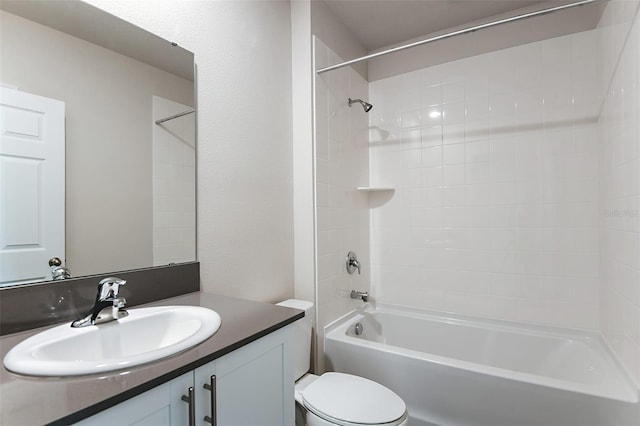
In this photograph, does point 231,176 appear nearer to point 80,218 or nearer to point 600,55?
point 80,218

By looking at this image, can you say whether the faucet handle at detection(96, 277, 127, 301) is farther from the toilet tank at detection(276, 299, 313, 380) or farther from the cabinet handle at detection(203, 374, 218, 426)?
the toilet tank at detection(276, 299, 313, 380)

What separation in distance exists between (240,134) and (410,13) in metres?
1.53

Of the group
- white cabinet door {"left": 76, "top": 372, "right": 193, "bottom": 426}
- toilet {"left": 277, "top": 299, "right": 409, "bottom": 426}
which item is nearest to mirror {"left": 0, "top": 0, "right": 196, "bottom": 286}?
white cabinet door {"left": 76, "top": 372, "right": 193, "bottom": 426}

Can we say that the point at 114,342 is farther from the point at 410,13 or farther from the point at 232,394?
the point at 410,13

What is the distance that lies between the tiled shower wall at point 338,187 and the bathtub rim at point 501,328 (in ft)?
0.32

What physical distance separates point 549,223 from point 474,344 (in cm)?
95

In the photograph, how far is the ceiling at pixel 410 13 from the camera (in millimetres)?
2148

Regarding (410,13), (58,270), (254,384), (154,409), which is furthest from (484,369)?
(410,13)

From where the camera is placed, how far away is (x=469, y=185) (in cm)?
236

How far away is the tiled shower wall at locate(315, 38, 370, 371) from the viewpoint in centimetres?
207

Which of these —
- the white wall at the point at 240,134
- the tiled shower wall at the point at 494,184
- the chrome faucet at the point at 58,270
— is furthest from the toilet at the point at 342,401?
the tiled shower wall at the point at 494,184

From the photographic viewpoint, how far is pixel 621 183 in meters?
1.52

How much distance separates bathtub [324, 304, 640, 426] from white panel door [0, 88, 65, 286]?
5.01 ft

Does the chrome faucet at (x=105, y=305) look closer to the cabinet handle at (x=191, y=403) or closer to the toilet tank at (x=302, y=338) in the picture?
the cabinet handle at (x=191, y=403)
